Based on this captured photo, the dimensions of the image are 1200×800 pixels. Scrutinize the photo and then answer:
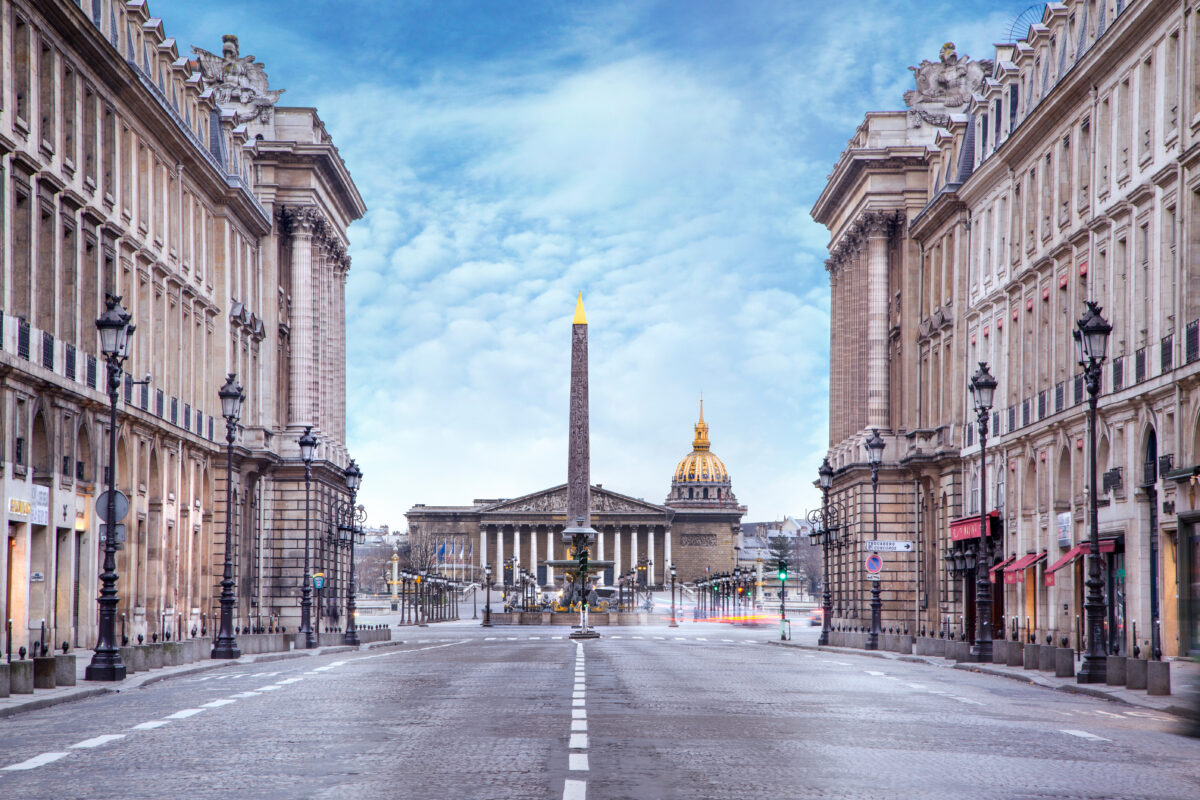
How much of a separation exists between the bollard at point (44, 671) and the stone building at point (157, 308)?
14.3 m

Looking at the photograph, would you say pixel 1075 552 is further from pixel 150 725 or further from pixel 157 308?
pixel 150 725

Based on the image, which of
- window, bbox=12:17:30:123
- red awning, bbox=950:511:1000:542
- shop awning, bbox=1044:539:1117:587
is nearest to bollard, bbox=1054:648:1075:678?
shop awning, bbox=1044:539:1117:587

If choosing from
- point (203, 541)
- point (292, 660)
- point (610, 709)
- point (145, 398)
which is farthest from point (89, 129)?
point (610, 709)

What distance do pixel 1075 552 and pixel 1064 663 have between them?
49.1ft

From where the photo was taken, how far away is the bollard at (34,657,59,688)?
87.7 ft

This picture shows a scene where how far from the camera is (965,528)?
6475 centimetres

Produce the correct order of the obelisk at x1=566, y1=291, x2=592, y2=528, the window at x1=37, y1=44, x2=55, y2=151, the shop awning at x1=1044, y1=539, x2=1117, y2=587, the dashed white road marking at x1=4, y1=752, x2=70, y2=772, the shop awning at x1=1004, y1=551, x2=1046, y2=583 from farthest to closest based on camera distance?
the obelisk at x1=566, y1=291, x2=592, y2=528 → the shop awning at x1=1004, y1=551, x2=1046, y2=583 → the shop awning at x1=1044, y1=539, x2=1117, y2=587 → the window at x1=37, y1=44, x2=55, y2=151 → the dashed white road marking at x1=4, y1=752, x2=70, y2=772

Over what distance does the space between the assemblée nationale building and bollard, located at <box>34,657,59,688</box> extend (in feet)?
53.9

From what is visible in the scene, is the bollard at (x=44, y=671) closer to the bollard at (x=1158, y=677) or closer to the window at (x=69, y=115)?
the bollard at (x=1158, y=677)

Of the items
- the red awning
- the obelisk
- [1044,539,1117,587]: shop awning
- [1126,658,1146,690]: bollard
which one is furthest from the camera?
the obelisk

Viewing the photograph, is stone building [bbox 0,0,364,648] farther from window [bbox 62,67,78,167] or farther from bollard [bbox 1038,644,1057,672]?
bollard [bbox 1038,644,1057,672]

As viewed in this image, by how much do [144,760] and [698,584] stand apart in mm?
153033

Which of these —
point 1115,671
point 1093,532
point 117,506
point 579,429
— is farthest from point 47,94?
point 579,429

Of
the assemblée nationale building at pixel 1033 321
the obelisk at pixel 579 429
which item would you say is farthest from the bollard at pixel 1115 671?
the obelisk at pixel 579 429
